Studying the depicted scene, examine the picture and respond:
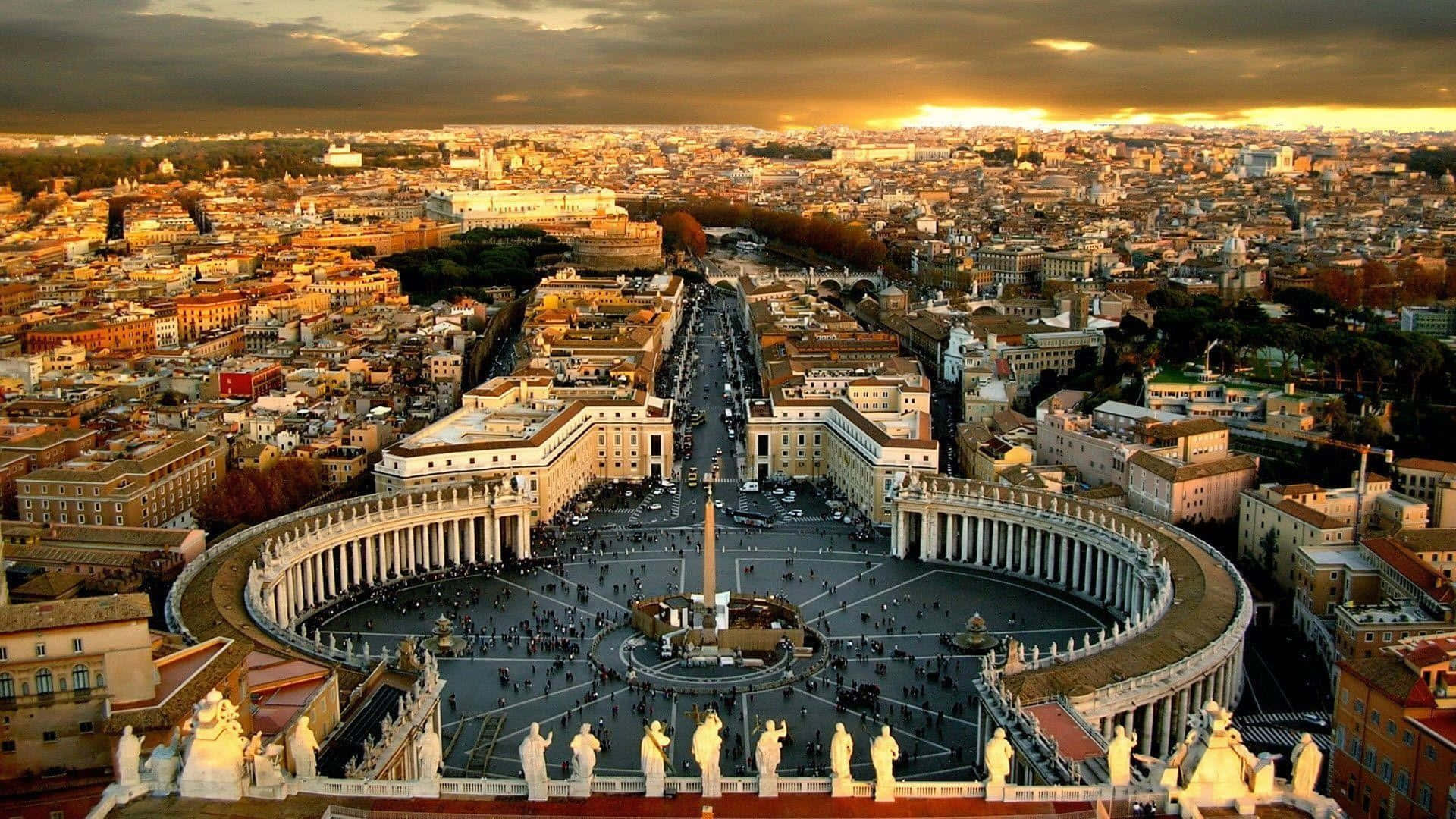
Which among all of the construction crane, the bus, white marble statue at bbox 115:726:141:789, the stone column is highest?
white marble statue at bbox 115:726:141:789

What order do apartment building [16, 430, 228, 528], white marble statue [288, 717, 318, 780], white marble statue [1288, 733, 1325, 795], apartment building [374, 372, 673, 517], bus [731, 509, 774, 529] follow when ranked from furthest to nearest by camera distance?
bus [731, 509, 774, 529], apartment building [374, 372, 673, 517], apartment building [16, 430, 228, 528], white marble statue [288, 717, 318, 780], white marble statue [1288, 733, 1325, 795]

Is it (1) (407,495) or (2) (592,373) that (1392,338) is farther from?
(1) (407,495)

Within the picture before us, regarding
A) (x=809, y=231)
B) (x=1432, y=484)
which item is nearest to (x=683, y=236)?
(x=809, y=231)

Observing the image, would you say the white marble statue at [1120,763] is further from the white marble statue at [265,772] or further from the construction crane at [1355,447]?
the construction crane at [1355,447]

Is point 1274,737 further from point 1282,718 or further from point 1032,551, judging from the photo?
point 1032,551

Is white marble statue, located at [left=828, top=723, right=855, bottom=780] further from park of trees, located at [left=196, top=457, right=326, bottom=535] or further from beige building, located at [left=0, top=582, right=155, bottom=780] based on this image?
park of trees, located at [left=196, top=457, right=326, bottom=535]

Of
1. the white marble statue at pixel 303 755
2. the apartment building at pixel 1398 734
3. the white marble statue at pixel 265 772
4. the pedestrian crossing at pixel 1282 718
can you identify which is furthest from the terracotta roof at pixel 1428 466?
the white marble statue at pixel 265 772

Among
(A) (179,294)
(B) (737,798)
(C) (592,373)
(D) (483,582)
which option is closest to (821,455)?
(C) (592,373)

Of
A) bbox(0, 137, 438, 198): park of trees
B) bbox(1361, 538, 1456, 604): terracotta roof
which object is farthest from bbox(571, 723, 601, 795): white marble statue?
bbox(0, 137, 438, 198): park of trees
